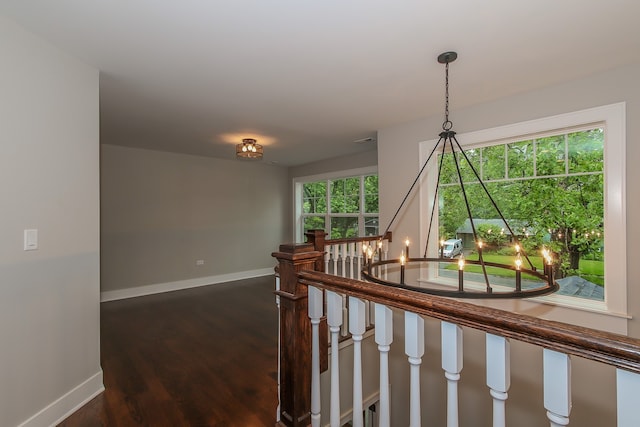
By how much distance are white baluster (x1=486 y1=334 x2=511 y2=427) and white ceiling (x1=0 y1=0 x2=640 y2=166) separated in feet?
5.70

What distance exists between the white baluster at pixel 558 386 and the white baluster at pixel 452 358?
0.20 m

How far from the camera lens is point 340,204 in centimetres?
625

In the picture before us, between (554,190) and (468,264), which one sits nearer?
(468,264)

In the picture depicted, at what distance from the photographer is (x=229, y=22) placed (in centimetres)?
182

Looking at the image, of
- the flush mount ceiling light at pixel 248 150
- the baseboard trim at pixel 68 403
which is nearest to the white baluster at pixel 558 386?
the baseboard trim at pixel 68 403

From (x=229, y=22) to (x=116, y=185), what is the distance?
4231 mm

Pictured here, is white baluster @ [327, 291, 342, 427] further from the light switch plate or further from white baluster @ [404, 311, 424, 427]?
→ the light switch plate

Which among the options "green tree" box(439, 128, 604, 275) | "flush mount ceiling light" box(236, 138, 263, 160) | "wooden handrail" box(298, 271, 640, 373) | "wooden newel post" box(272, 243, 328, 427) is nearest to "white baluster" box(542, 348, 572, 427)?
"wooden handrail" box(298, 271, 640, 373)

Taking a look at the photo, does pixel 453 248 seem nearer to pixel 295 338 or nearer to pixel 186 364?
pixel 295 338

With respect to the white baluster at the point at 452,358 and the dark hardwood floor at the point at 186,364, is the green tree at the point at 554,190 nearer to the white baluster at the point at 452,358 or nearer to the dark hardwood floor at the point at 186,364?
the white baluster at the point at 452,358

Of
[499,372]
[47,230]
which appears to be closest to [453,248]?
[499,372]

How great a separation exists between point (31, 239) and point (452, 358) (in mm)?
2382

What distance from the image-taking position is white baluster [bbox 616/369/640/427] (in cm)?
59

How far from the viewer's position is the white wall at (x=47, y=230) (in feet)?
5.73
